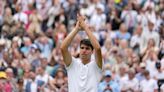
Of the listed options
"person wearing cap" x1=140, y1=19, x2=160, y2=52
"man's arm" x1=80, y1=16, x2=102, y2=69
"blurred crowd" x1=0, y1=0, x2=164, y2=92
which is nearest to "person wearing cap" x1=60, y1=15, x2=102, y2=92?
→ "man's arm" x1=80, y1=16, x2=102, y2=69

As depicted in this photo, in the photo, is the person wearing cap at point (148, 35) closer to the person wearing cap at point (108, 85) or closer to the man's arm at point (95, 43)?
the person wearing cap at point (108, 85)

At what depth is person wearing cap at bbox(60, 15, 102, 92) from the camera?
1061 centimetres

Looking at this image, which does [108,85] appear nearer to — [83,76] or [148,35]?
[148,35]

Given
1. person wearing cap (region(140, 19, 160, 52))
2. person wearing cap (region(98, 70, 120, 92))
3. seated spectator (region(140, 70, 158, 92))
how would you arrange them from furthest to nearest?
person wearing cap (region(140, 19, 160, 52)) → seated spectator (region(140, 70, 158, 92)) → person wearing cap (region(98, 70, 120, 92))

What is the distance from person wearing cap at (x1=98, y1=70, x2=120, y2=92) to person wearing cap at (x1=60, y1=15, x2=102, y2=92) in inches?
267

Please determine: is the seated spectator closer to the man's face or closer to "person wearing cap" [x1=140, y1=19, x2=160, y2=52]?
"person wearing cap" [x1=140, y1=19, x2=160, y2=52]

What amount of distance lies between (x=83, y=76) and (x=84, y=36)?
39.6ft

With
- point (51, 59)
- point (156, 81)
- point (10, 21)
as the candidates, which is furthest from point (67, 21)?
point (156, 81)

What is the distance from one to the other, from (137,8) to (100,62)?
48.6 feet

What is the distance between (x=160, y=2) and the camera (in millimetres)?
25812

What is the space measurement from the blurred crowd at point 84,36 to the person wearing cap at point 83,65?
6.79m

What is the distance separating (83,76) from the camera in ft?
35.0

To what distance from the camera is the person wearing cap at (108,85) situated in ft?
57.7

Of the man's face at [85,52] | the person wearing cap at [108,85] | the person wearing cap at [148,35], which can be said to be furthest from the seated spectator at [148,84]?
the man's face at [85,52]
